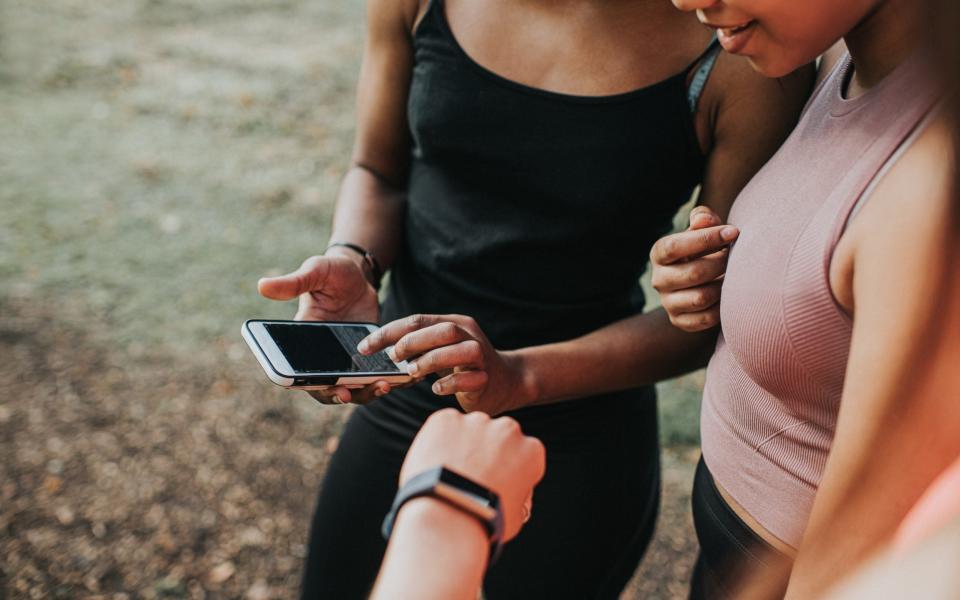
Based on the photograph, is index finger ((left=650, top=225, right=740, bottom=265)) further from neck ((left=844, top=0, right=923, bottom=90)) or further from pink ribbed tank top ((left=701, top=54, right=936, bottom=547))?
neck ((left=844, top=0, right=923, bottom=90))

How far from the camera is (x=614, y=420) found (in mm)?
1943

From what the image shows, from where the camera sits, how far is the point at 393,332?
1.66m

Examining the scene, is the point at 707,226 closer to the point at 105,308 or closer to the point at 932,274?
the point at 932,274

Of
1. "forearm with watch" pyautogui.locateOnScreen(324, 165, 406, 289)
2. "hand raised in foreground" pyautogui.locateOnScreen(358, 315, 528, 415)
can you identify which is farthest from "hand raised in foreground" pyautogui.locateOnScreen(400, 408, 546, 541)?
"forearm with watch" pyautogui.locateOnScreen(324, 165, 406, 289)

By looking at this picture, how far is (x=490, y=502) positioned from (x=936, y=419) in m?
0.52

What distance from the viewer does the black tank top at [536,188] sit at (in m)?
1.69

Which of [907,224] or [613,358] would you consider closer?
[907,224]

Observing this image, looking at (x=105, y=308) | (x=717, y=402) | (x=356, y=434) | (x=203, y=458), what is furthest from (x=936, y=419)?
(x=105, y=308)

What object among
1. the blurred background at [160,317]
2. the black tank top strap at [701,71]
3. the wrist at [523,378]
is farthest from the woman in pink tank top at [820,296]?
the blurred background at [160,317]

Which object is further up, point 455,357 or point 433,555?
point 433,555

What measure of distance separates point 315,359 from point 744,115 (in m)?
0.92

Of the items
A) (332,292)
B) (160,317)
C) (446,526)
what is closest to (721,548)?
(446,526)

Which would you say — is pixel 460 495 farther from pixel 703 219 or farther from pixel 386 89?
pixel 386 89

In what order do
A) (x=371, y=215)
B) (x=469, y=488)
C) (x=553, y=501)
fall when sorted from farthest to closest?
(x=371, y=215) < (x=553, y=501) < (x=469, y=488)
